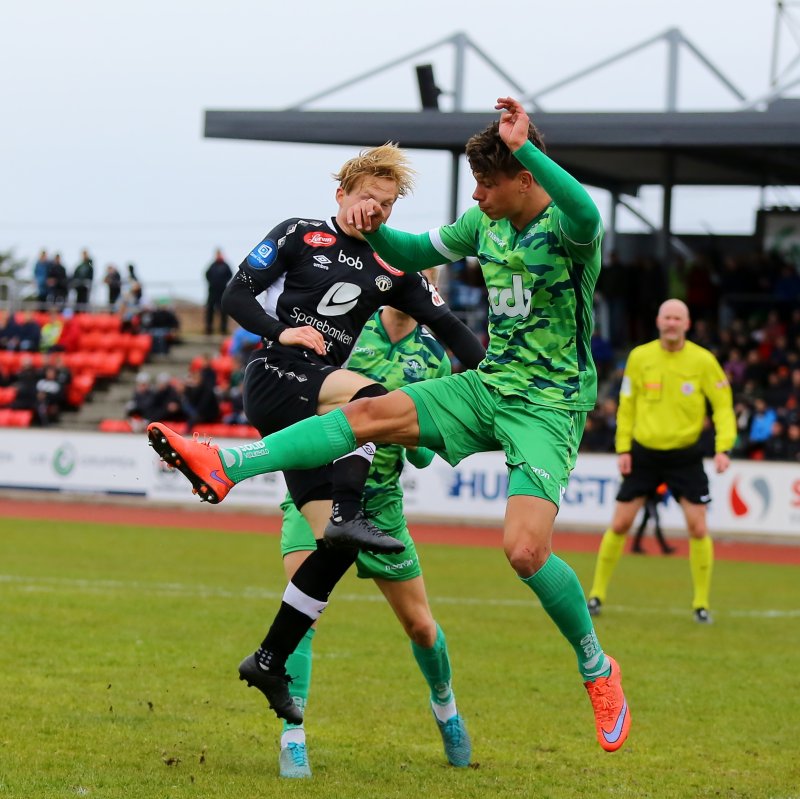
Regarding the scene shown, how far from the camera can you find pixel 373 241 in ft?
18.9

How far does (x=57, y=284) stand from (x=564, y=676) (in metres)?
26.3

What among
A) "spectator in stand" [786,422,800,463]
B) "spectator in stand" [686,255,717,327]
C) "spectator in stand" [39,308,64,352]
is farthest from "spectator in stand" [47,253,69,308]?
"spectator in stand" [786,422,800,463]

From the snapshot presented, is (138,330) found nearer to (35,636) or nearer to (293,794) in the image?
(35,636)

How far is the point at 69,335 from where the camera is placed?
3062 cm

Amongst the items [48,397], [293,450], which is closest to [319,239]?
[293,450]

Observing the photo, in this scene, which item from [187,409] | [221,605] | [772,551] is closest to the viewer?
[221,605]

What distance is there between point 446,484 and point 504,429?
49.4 feet

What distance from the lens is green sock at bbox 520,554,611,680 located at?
5.33 metres

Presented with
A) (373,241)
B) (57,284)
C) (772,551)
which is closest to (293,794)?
(373,241)

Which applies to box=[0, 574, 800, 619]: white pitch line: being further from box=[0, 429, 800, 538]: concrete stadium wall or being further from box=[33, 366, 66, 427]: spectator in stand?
box=[33, 366, 66, 427]: spectator in stand

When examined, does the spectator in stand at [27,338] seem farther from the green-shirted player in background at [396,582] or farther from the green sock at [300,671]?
the green sock at [300,671]

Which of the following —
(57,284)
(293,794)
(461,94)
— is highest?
(461,94)

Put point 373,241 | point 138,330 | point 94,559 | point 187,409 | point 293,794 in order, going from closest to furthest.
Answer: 1. point 293,794
2. point 373,241
3. point 94,559
4. point 187,409
5. point 138,330

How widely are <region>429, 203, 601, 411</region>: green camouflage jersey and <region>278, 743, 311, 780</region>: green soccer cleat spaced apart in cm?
167
